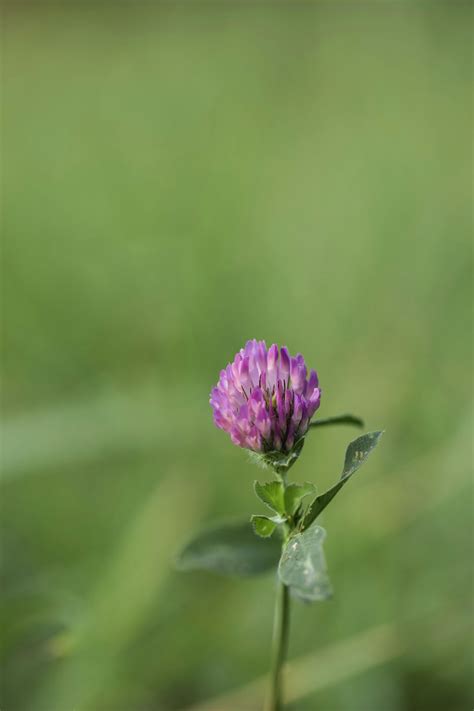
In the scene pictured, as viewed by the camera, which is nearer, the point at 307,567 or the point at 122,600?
the point at 307,567

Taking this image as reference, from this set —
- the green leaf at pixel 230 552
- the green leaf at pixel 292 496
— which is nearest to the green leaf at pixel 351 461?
the green leaf at pixel 292 496

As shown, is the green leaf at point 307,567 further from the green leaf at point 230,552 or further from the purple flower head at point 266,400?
the green leaf at point 230,552

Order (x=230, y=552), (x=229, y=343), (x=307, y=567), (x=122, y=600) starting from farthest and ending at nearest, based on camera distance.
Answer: (x=229, y=343) < (x=122, y=600) < (x=230, y=552) < (x=307, y=567)

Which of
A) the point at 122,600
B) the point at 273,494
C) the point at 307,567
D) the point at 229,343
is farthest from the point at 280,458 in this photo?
the point at 229,343

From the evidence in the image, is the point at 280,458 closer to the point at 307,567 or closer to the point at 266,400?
the point at 266,400

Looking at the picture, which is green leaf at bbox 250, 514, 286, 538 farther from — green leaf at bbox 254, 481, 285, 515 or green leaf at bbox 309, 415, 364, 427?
green leaf at bbox 309, 415, 364, 427

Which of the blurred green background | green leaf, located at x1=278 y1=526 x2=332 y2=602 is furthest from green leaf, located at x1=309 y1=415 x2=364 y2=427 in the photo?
the blurred green background

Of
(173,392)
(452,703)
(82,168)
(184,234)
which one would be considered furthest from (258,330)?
(82,168)
